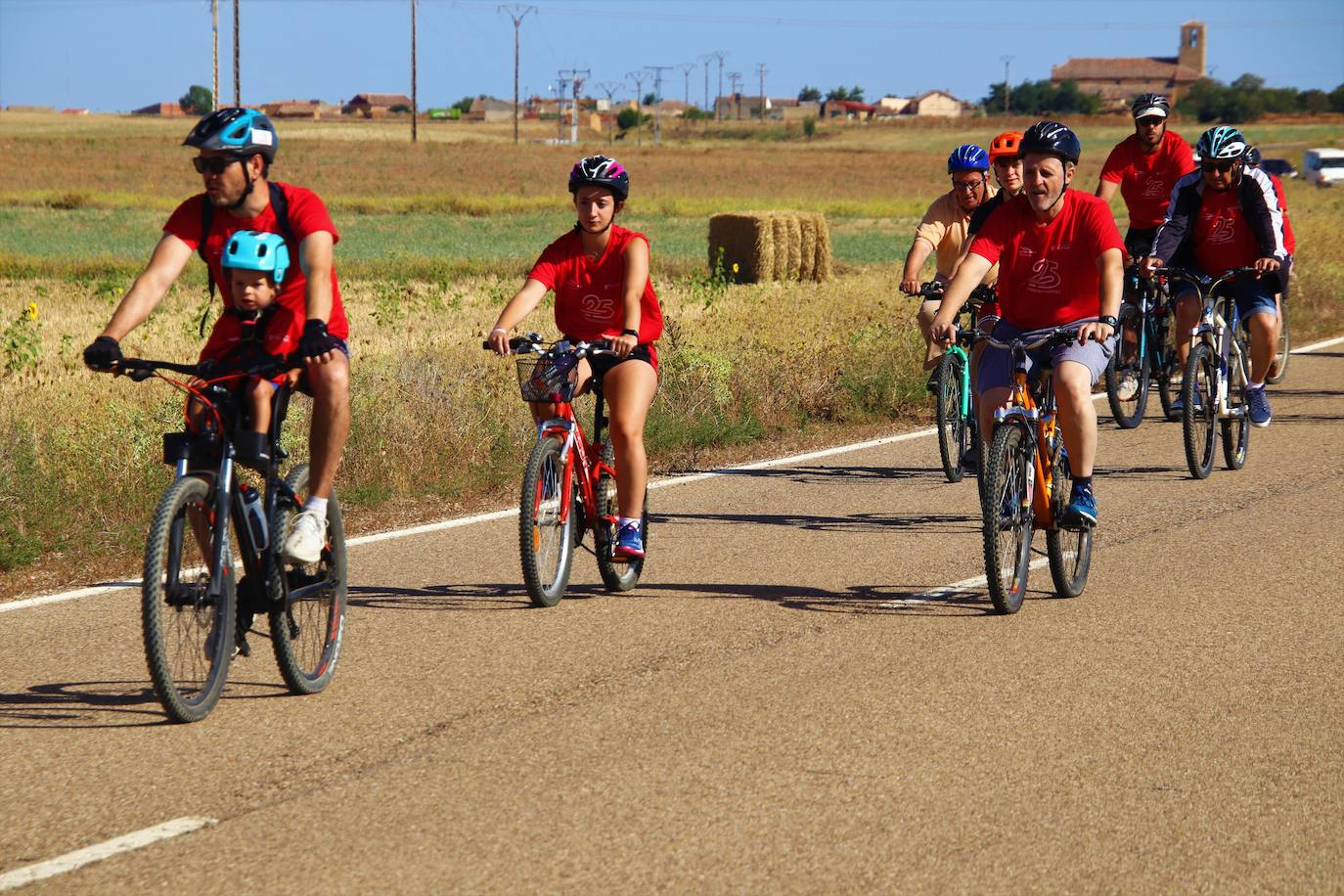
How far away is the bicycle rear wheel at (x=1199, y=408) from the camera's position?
10.7 metres

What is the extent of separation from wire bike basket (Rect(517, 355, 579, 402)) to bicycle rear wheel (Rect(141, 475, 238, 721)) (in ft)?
6.43

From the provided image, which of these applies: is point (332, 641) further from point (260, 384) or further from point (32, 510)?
point (32, 510)

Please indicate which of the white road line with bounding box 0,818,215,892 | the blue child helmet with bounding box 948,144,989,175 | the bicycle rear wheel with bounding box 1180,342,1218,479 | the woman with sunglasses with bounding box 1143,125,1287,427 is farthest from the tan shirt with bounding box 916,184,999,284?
the white road line with bounding box 0,818,215,892

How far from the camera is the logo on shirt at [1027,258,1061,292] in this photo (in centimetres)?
757

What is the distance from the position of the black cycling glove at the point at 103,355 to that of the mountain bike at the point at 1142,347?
8878 mm

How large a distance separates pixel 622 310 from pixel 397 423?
3.59 meters

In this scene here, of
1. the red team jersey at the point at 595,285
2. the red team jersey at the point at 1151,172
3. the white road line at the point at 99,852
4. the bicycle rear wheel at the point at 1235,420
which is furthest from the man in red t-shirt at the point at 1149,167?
the white road line at the point at 99,852

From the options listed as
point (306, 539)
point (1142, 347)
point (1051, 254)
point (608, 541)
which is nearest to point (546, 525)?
point (608, 541)

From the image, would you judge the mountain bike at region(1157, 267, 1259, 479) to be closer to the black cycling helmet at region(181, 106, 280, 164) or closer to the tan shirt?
the tan shirt

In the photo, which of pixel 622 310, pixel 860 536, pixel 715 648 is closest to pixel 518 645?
pixel 715 648

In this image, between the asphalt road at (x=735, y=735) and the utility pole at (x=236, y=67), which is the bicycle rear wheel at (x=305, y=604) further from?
the utility pole at (x=236, y=67)

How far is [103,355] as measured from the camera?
17.4 feet

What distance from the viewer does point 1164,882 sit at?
169 inches

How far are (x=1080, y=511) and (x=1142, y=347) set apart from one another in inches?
222
